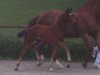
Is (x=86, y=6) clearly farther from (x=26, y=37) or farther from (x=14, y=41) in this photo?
(x=14, y=41)

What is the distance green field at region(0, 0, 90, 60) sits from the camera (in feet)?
45.5

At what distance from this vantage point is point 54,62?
41.2ft

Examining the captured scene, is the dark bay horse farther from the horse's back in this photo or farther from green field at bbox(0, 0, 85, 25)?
green field at bbox(0, 0, 85, 25)

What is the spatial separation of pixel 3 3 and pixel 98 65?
18.6 metres

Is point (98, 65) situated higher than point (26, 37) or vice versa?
point (26, 37)

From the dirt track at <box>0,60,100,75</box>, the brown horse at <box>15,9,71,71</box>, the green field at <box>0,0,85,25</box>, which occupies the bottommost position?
the green field at <box>0,0,85,25</box>

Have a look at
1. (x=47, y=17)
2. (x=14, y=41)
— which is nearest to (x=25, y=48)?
(x=47, y=17)

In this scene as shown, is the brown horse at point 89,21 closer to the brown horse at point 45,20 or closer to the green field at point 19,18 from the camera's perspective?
the brown horse at point 45,20

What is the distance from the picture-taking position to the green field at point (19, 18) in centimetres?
1388

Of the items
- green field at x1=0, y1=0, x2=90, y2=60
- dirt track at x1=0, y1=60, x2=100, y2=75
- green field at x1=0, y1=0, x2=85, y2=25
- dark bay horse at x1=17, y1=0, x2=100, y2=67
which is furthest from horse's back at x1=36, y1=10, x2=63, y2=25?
green field at x1=0, y1=0, x2=85, y2=25

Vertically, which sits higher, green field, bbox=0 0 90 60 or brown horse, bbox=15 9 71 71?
brown horse, bbox=15 9 71 71

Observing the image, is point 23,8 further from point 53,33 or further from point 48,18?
point 53,33

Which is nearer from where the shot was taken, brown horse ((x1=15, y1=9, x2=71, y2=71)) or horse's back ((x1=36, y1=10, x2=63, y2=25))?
brown horse ((x1=15, y1=9, x2=71, y2=71))

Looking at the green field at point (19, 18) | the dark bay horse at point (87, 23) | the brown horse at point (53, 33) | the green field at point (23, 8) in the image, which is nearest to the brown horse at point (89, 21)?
the dark bay horse at point (87, 23)
